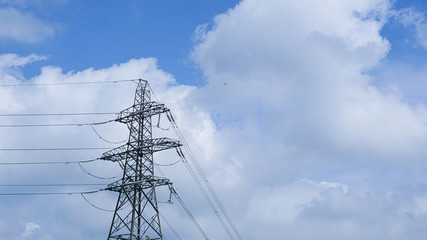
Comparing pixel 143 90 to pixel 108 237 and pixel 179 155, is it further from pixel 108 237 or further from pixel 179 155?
pixel 108 237

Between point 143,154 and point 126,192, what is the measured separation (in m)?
4.14

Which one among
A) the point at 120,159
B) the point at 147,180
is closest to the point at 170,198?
the point at 147,180

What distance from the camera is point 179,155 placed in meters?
48.2

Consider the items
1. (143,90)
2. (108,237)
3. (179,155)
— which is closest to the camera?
(108,237)

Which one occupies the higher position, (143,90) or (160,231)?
(143,90)

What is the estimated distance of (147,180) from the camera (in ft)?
154

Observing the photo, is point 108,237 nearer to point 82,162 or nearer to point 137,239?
point 137,239

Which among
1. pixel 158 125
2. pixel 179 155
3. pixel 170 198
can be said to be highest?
pixel 158 125

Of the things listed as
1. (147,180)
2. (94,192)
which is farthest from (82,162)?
(147,180)

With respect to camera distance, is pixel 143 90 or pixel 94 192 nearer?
pixel 94 192

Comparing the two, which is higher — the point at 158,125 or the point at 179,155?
the point at 158,125

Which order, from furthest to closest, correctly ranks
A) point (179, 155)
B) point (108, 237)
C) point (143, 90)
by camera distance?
point (143, 90) → point (179, 155) → point (108, 237)

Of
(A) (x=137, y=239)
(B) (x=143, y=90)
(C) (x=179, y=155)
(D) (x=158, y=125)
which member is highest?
(B) (x=143, y=90)

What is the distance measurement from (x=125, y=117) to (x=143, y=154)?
4.67m
